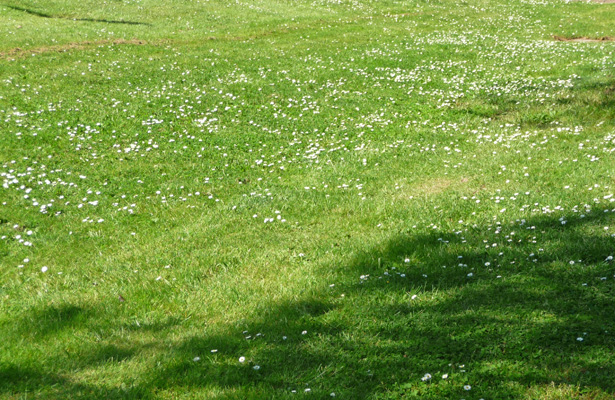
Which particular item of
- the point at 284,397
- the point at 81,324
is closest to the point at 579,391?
the point at 284,397

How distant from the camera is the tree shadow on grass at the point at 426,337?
4523 millimetres

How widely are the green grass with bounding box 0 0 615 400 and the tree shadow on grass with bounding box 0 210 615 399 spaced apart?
0.07ft

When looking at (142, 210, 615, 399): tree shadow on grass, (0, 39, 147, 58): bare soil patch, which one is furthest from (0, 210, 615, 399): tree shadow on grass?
(0, 39, 147, 58): bare soil patch

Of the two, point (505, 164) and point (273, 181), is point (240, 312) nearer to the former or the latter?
point (273, 181)

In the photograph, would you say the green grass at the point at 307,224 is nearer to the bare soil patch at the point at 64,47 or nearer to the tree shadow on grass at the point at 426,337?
the tree shadow on grass at the point at 426,337

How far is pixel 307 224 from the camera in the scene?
827 cm

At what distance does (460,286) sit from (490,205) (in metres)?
2.47

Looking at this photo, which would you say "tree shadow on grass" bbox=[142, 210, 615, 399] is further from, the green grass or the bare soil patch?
the bare soil patch

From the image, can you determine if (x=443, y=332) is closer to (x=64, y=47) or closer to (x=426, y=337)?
(x=426, y=337)

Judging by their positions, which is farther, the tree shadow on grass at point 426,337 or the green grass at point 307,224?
the green grass at point 307,224

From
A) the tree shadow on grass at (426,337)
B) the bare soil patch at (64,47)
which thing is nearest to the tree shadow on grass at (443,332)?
the tree shadow on grass at (426,337)

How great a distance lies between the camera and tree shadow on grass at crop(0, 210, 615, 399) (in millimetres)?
4523

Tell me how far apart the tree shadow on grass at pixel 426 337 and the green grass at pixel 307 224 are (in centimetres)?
2

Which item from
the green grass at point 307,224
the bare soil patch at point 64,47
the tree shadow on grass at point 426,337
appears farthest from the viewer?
the bare soil patch at point 64,47
